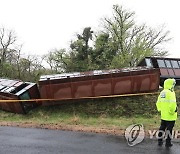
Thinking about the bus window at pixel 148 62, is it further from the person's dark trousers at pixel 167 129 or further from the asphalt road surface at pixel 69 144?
the person's dark trousers at pixel 167 129

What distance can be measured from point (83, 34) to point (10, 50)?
1035cm

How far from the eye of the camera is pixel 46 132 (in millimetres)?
10195

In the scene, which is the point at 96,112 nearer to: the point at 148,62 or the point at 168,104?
the point at 168,104

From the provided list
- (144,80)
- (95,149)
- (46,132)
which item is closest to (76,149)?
(95,149)

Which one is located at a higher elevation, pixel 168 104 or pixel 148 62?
pixel 148 62

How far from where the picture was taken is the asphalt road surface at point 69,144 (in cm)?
747

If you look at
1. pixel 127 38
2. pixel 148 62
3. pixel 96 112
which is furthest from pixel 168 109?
pixel 127 38

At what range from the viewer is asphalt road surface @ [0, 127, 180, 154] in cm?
747

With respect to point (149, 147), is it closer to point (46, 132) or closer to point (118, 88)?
point (46, 132)

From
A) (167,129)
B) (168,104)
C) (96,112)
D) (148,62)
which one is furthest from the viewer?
(148,62)

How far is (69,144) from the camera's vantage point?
27.0 feet

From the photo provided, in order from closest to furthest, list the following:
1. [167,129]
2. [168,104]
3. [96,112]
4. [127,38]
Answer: [168,104], [167,129], [96,112], [127,38]

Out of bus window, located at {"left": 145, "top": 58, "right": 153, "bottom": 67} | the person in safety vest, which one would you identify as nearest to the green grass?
bus window, located at {"left": 145, "top": 58, "right": 153, "bottom": 67}

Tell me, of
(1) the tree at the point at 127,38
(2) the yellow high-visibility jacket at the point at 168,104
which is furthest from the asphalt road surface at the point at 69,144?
(1) the tree at the point at 127,38
